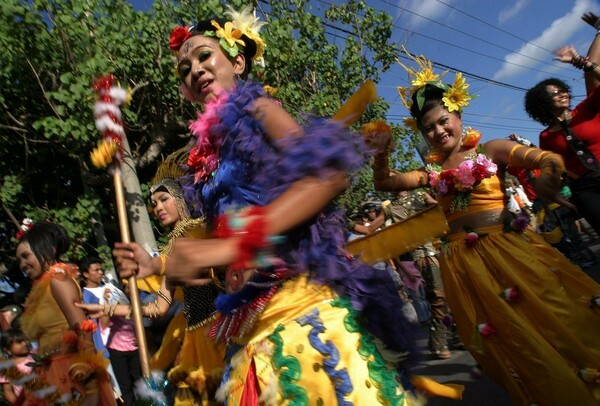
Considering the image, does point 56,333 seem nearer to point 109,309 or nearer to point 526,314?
point 109,309

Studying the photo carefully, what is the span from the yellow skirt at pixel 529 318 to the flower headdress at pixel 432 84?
89 cm

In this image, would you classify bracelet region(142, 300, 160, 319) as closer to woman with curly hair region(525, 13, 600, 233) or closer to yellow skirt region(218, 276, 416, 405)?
yellow skirt region(218, 276, 416, 405)

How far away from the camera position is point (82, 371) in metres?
3.30

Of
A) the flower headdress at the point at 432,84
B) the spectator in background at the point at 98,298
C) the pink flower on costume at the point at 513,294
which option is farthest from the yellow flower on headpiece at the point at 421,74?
the spectator in background at the point at 98,298

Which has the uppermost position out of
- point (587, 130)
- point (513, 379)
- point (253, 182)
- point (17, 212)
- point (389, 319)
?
point (17, 212)

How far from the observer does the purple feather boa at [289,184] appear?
4.23 feet

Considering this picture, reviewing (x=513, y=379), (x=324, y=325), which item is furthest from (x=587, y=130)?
(x=324, y=325)

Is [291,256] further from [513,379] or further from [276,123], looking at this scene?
[513,379]

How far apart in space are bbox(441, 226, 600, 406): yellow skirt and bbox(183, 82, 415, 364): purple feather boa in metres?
1.38

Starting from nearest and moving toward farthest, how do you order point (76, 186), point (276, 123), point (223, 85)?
point (276, 123)
point (223, 85)
point (76, 186)

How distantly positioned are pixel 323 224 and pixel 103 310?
2.80 m

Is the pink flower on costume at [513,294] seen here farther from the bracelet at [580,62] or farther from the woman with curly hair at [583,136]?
the bracelet at [580,62]

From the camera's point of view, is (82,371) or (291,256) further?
(82,371)

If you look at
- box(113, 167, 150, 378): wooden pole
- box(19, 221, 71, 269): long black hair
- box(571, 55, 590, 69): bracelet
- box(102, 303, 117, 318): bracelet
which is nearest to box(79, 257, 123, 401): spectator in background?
box(102, 303, 117, 318): bracelet
